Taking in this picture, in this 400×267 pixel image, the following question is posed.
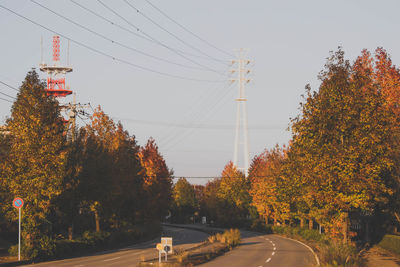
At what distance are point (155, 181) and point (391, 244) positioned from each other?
3200cm

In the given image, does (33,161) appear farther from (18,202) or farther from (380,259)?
(380,259)

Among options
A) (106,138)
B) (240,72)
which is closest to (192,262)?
(106,138)

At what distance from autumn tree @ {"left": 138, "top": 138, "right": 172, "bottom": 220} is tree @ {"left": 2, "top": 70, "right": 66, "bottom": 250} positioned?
26294mm

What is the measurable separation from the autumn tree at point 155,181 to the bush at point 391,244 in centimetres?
2812

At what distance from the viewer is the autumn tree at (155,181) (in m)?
57.2

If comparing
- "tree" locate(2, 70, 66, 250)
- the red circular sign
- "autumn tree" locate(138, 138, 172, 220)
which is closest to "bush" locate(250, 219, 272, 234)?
"autumn tree" locate(138, 138, 172, 220)

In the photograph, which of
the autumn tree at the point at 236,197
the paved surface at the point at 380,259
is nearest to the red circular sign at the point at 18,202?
the paved surface at the point at 380,259

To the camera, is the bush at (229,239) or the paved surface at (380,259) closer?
the paved surface at (380,259)

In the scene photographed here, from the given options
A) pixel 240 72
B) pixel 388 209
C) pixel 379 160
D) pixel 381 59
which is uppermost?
pixel 240 72

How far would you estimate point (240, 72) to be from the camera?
75688 mm

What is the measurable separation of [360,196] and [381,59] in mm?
13107

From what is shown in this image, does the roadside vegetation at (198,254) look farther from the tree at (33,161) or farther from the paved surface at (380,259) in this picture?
the paved surface at (380,259)

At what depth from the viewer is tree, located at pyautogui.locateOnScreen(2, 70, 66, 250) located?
28953 mm

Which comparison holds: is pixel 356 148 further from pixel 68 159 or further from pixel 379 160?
pixel 68 159
